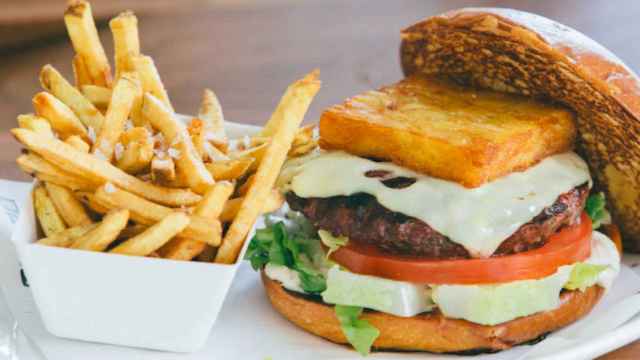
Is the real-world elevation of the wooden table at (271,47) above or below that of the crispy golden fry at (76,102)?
below

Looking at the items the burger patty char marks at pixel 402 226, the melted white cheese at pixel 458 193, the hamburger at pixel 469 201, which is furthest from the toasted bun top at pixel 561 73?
the burger patty char marks at pixel 402 226

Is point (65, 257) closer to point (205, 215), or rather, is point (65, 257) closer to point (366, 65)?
point (205, 215)

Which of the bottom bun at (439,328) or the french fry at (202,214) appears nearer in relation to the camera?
the french fry at (202,214)

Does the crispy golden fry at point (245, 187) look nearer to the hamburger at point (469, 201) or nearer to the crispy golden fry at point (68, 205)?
the hamburger at point (469, 201)

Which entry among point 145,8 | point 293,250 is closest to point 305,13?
point 145,8

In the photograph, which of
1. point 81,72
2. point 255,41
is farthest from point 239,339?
point 255,41

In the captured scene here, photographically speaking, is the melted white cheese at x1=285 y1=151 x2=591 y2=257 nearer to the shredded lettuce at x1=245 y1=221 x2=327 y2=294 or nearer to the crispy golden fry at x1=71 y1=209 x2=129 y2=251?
the shredded lettuce at x1=245 y1=221 x2=327 y2=294
